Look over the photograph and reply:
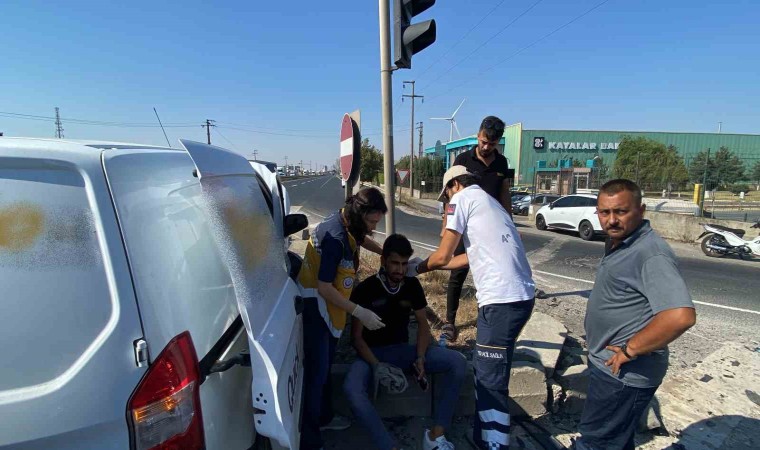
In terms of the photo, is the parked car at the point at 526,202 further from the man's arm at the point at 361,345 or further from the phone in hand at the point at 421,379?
the man's arm at the point at 361,345

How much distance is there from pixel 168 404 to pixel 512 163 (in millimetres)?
55107

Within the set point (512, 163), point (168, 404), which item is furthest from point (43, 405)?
point (512, 163)

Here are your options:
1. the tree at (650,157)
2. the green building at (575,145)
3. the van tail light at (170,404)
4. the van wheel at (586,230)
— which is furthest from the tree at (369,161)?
the van tail light at (170,404)

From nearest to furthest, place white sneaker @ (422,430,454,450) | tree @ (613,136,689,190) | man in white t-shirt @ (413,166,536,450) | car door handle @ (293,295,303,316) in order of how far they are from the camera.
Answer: car door handle @ (293,295,303,316) → man in white t-shirt @ (413,166,536,450) → white sneaker @ (422,430,454,450) → tree @ (613,136,689,190)

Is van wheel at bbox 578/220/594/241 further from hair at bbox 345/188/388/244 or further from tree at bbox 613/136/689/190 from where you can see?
tree at bbox 613/136/689/190

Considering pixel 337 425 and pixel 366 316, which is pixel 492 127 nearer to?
pixel 366 316

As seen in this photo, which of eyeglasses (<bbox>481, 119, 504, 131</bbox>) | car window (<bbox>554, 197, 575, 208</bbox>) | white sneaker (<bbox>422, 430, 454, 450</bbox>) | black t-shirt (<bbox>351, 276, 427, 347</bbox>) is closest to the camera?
white sneaker (<bbox>422, 430, 454, 450</bbox>)

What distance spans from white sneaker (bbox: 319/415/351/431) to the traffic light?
3.01m

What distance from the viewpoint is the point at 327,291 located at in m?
2.57

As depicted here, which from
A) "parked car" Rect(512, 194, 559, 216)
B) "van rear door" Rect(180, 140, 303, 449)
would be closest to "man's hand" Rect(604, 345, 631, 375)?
"van rear door" Rect(180, 140, 303, 449)

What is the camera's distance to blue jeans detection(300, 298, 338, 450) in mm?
2539

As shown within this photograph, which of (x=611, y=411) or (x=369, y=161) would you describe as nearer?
(x=611, y=411)

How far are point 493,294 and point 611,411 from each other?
0.82 m

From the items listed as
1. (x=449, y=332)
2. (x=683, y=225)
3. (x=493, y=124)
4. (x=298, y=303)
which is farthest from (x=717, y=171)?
(x=298, y=303)
